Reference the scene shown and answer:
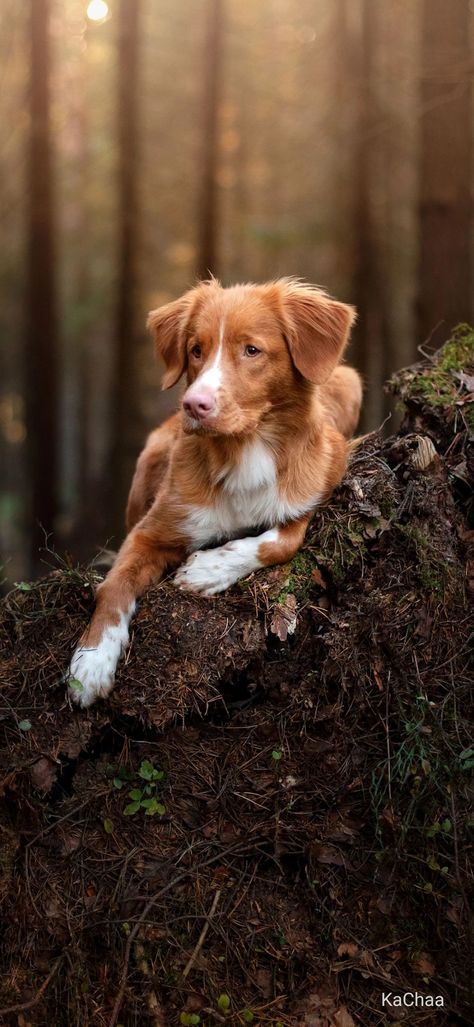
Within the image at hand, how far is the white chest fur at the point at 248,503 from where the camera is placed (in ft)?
15.4

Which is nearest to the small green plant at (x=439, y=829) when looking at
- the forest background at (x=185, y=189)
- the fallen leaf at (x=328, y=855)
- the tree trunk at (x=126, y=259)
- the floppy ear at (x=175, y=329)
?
the fallen leaf at (x=328, y=855)

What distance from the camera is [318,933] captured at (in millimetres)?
3990

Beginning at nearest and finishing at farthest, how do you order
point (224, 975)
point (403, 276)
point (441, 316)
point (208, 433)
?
point (224, 975) < point (208, 433) < point (441, 316) < point (403, 276)

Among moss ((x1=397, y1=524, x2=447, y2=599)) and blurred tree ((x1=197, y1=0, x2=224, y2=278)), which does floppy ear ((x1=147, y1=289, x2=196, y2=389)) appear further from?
blurred tree ((x1=197, y1=0, x2=224, y2=278))

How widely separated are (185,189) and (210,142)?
3.86m

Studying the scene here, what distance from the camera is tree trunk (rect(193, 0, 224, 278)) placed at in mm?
14281

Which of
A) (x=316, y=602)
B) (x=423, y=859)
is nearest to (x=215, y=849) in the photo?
(x=423, y=859)

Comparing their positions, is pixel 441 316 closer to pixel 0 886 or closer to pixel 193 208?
pixel 0 886

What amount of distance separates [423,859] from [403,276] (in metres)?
15.4

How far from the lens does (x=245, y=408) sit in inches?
174

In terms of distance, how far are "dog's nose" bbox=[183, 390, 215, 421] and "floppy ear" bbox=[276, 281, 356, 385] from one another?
2.18 feet

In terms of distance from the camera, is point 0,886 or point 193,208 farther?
point 193,208

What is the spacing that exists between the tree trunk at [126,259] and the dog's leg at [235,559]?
8315 millimetres

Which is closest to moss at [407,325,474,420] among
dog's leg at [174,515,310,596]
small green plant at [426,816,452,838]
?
dog's leg at [174,515,310,596]
